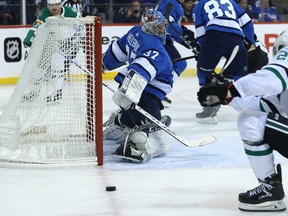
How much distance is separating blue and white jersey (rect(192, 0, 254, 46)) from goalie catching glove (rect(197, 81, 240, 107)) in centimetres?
242

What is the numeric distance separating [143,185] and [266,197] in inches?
27.6

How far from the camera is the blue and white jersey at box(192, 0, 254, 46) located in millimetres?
5363

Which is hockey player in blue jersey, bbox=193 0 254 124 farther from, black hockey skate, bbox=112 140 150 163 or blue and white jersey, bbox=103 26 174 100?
black hockey skate, bbox=112 140 150 163

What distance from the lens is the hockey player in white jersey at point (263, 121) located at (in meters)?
2.85

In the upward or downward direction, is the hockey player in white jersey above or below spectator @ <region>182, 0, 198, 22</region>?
above

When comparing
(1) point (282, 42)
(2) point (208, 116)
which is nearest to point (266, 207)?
(1) point (282, 42)

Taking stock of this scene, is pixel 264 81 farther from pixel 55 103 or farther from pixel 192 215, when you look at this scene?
pixel 55 103

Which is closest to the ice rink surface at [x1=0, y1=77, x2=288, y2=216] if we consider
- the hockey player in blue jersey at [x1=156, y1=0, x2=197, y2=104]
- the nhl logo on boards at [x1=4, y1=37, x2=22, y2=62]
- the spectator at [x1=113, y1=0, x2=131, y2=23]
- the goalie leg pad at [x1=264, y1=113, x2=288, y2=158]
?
the goalie leg pad at [x1=264, y1=113, x2=288, y2=158]

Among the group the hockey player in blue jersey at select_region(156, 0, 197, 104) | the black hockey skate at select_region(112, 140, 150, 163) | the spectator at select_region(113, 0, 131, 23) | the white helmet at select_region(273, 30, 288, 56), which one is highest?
the white helmet at select_region(273, 30, 288, 56)

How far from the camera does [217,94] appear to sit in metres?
2.95

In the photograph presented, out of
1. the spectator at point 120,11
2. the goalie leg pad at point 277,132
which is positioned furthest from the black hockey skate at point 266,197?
the spectator at point 120,11

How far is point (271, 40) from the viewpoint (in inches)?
341

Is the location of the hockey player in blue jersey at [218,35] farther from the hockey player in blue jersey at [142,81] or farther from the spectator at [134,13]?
the spectator at [134,13]

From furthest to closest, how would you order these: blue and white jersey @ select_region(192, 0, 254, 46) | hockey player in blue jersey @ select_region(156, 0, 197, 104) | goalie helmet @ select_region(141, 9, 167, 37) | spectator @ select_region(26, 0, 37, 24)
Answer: spectator @ select_region(26, 0, 37, 24) < hockey player in blue jersey @ select_region(156, 0, 197, 104) < blue and white jersey @ select_region(192, 0, 254, 46) < goalie helmet @ select_region(141, 9, 167, 37)
